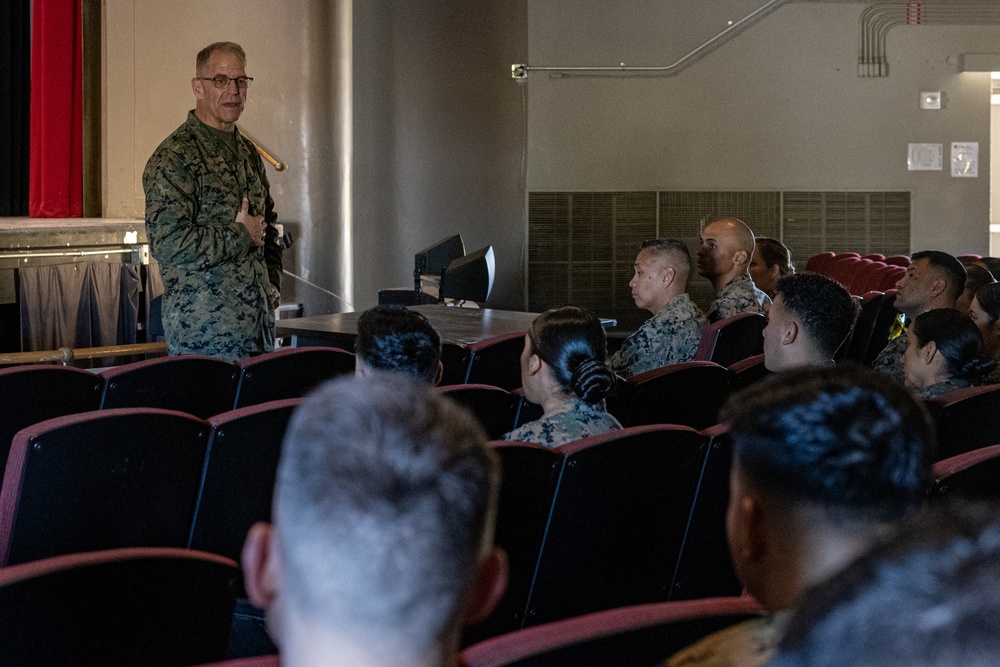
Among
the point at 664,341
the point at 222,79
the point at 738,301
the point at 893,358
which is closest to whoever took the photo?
the point at 222,79

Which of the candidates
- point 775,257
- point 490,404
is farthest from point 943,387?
point 775,257

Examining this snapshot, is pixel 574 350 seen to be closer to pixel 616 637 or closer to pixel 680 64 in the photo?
pixel 616 637

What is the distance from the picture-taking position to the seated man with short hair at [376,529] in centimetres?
81

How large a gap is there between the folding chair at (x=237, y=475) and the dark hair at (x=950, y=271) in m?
3.32

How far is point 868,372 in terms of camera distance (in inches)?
50.4

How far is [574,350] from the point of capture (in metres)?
2.67

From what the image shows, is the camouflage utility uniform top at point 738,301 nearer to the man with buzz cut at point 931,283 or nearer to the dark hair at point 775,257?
the man with buzz cut at point 931,283

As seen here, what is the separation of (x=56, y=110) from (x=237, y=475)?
6.96 meters

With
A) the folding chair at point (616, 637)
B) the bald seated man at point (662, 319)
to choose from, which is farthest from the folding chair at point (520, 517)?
the bald seated man at point (662, 319)

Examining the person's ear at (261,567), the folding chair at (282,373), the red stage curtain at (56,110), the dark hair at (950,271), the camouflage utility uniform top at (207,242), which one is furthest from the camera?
the red stage curtain at (56,110)

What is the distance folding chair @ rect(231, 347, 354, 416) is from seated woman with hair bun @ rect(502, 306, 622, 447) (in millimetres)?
892

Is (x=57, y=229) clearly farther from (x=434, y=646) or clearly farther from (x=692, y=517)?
(x=434, y=646)

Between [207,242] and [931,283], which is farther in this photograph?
[931,283]

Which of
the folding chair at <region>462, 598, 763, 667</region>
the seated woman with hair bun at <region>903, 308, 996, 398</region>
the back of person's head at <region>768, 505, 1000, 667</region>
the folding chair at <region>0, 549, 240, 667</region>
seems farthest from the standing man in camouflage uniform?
the back of person's head at <region>768, 505, 1000, 667</region>
